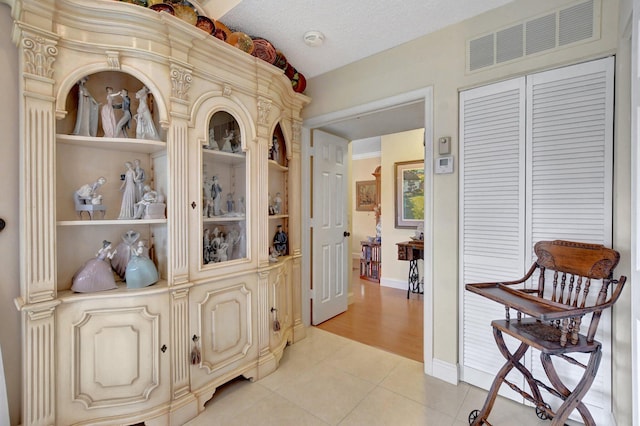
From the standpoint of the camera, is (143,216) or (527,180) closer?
(143,216)

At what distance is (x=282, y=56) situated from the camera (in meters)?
2.51

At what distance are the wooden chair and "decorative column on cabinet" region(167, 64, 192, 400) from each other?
1.75 meters

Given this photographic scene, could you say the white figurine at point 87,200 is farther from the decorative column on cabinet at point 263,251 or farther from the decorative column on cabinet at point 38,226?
the decorative column on cabinet at point 263,251

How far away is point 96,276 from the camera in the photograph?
164cm

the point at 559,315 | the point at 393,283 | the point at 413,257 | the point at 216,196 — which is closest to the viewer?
the point at 559,315

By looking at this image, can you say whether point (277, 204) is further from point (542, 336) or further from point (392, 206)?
point (392, 206)

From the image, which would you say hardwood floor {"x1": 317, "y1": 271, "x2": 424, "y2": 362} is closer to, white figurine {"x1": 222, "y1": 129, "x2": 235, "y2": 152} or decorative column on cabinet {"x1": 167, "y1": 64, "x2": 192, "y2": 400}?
decorative column on cabinet {"x1": 167, "y1": 64, "x2": 192, "y2": 400}

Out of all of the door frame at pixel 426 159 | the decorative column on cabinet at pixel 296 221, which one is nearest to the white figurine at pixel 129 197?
the decorative column on cabinet at pixel 296 221

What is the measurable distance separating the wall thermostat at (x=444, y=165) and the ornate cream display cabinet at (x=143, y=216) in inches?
53.1

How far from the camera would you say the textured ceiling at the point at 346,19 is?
1.94 m

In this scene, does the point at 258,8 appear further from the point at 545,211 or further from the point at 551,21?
the point at 545,211

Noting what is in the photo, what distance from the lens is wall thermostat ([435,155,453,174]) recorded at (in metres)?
2.15

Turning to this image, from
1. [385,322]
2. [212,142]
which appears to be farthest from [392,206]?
[212,142]

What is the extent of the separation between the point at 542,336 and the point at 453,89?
67.3 inches
